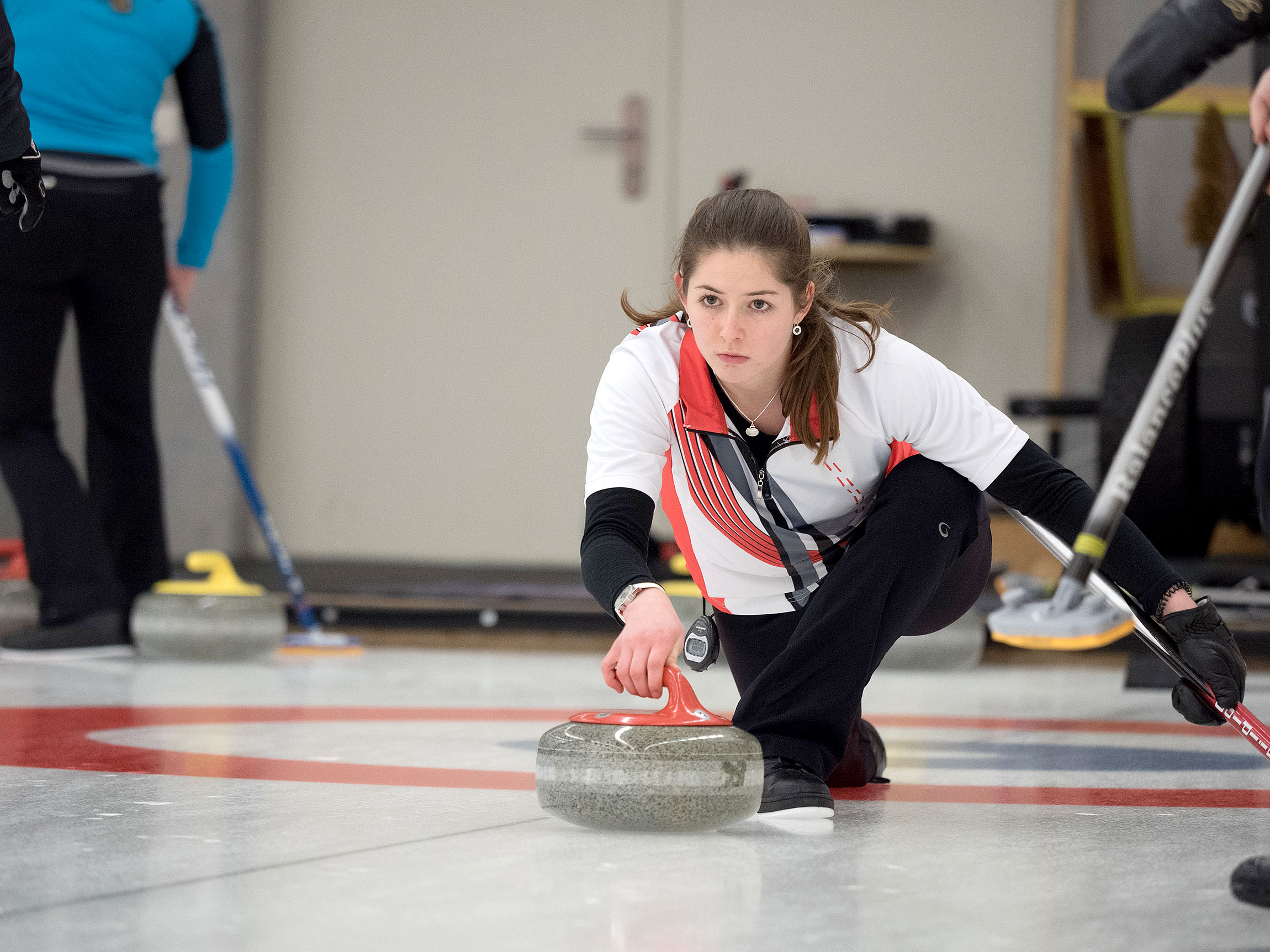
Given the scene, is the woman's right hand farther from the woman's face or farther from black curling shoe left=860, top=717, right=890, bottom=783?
black curling shoe left=860, top=717, right=890, bottom=783

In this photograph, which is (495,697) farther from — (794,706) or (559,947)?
(559,947)

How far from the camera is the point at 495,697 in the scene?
9.39 ft

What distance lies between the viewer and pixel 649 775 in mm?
1377

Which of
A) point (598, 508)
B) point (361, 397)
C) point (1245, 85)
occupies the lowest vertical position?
point (361, 397)

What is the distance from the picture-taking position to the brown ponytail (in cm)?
158

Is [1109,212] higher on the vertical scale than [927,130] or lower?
lower

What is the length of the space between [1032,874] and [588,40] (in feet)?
16.1

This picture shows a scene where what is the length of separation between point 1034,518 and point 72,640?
7.88ft

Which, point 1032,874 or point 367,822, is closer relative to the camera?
point 1032,874

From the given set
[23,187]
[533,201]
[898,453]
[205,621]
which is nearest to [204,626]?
[205,621]

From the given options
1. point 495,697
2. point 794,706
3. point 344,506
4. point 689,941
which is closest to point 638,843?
point 794,706

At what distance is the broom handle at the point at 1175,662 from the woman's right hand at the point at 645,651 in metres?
0.43

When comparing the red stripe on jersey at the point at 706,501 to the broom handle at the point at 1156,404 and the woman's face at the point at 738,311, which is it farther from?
the broom handle at the point at 1156,404

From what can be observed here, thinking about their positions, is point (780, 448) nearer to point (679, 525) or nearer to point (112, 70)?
point (679, 525)
